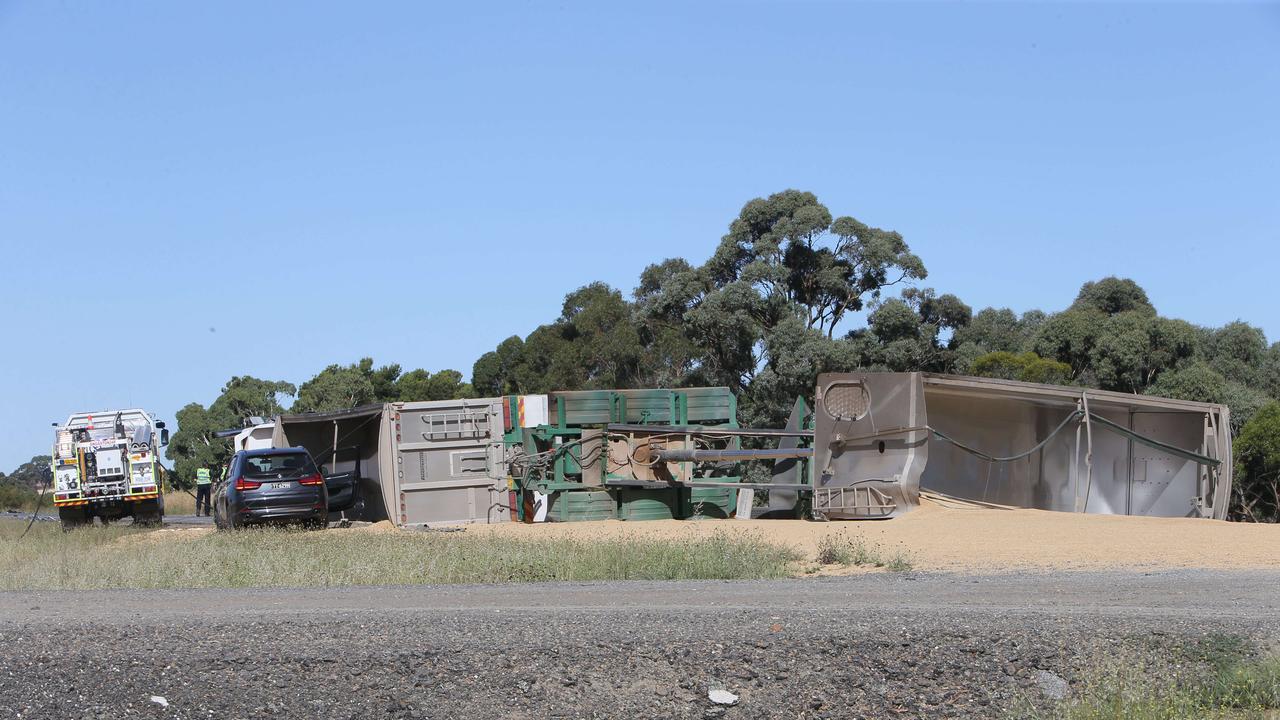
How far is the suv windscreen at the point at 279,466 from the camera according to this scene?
69.1 ft

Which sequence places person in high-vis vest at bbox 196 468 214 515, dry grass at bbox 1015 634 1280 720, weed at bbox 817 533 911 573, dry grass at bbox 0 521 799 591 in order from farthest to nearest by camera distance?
1. person in high-vis vest at bbox 196 468 214 515
2. weed at bbox 817 533 911 573
3. dry grass at bbox 0 521 799 591
4. dry grass at bbox 1015 634 1280 720

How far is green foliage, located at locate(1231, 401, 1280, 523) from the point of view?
72.8 feet

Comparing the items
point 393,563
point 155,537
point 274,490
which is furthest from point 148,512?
point 393,563

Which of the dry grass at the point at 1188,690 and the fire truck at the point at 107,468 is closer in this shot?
the dry grass at the point at 1188,690

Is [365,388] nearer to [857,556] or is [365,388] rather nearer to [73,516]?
[73,516]

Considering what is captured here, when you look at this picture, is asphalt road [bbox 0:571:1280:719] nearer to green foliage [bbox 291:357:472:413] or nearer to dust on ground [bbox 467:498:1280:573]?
dust on ground [bbox 467:498:1280:573]

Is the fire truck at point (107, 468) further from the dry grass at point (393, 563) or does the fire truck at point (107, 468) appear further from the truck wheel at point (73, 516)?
the dry grass at point (393, 563)

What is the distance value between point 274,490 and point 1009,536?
38.3 feet

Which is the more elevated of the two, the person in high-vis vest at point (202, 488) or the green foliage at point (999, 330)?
the green foliage at point (999, 330)

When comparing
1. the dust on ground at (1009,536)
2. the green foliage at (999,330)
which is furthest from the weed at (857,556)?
the green foliage at (999,330)

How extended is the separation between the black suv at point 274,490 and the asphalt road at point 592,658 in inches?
439

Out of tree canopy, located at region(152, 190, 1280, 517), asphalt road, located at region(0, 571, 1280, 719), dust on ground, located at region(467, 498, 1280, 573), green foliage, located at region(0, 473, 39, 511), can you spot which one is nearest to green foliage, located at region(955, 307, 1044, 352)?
tree canopy, located at region(152, 190, 1280, 517)

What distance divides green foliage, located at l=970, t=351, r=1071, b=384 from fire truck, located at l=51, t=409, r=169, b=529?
820 inches

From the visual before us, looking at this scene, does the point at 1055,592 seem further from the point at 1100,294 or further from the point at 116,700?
the point at 1100,294
